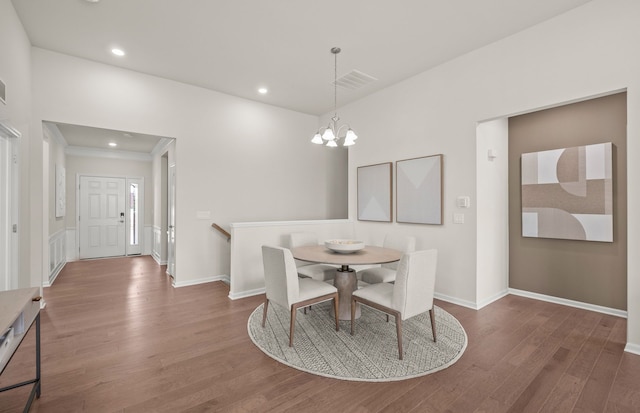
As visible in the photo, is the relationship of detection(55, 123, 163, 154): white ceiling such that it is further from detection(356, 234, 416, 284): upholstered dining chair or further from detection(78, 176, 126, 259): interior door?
detection(356, 234, 416, 284): upholstered dining chair

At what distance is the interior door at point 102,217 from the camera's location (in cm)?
689

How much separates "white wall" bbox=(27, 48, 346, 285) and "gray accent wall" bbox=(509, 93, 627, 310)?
3.36 metres

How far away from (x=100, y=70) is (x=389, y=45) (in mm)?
3725

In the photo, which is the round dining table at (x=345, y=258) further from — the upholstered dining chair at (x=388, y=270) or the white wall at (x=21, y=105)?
the white wall at (x=21, y=105)

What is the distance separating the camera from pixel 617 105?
3.26 metres

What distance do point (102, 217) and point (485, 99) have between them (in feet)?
27.0

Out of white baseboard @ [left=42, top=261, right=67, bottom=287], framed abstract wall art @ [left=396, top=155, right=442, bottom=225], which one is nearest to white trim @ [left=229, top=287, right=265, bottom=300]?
framed abstract wall art @ [left=396, top=155, right=442, bottom=225]

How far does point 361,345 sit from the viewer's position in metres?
2.58

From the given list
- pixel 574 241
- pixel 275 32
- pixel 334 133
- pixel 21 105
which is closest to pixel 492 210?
pixel 574 241

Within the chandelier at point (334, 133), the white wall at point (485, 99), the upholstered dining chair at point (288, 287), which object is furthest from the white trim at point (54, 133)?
the white wall at point (485, 99)

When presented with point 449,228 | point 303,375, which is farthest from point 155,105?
point 449,228

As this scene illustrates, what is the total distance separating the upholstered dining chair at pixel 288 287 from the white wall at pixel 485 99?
6.26 ft

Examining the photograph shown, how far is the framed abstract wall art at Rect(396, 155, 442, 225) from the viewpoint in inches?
152

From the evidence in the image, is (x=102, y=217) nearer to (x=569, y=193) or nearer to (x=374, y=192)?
(x=374, y=192)
